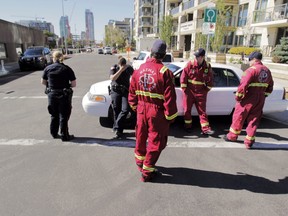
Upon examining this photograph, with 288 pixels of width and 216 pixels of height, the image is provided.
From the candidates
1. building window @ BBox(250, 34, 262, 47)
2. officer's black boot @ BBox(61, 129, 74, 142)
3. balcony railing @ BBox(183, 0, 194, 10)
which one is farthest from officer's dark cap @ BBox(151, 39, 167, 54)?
balcony railing @ BBox(183, 0, 194, 10)

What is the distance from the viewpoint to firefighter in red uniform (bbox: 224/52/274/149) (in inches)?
163

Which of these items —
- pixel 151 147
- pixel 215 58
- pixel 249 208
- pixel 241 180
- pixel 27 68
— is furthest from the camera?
pixel 215 58

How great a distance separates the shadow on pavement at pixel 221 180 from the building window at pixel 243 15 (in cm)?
2327

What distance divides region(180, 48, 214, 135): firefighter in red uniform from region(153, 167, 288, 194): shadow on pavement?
1.54 meters

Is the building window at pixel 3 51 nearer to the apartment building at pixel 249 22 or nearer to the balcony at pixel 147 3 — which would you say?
the apartment building at pixel 249 22

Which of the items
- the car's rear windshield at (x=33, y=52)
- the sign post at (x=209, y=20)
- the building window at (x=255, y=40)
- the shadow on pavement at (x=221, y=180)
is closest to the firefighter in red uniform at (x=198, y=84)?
the shadow on pavement at (x=221, y=180)

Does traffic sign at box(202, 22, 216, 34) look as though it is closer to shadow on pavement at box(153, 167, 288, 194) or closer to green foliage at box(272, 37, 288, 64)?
shadow on pavement at box(153, 167, 288, 194)

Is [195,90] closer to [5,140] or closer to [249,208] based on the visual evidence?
[249,208]

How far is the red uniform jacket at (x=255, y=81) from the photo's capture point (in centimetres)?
413

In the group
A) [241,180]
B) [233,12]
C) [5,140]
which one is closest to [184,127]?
[241,180]

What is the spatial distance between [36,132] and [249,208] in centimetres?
443

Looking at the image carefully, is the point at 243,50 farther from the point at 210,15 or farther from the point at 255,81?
the point at 255,81

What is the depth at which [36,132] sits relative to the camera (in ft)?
16.7

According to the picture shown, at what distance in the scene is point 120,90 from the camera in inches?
180
